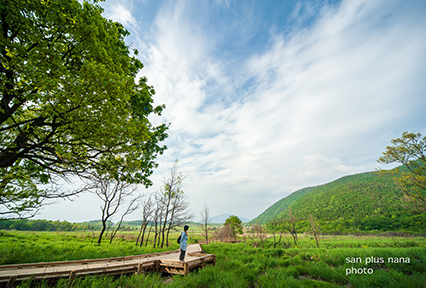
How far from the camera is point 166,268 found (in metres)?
7.91

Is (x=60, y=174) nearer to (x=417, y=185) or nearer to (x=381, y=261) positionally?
(x=381, y=261)

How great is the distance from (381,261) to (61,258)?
18.4 meters

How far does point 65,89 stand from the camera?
4578 mm

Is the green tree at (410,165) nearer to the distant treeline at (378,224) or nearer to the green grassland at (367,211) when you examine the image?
the green grassland at (367,211)

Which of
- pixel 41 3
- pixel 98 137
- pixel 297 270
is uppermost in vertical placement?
pixel 41 3

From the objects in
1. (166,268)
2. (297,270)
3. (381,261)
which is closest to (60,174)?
(166,268)

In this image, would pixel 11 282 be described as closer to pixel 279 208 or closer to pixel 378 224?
pixel 378 224

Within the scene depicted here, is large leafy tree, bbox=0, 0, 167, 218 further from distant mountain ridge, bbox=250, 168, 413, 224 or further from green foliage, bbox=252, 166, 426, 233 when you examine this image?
distant mountain ridge, bbox=250, 168, 413, 224

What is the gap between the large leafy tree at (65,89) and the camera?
423 cm

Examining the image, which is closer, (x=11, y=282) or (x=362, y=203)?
(x=11, y=282)

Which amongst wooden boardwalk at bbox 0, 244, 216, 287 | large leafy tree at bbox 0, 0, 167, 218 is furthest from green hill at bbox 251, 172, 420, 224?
large leafy tree at bbox 0, 0, 167, 218

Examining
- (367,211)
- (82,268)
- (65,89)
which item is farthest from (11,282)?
(367,211)

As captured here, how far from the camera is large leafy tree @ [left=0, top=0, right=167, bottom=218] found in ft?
13.9

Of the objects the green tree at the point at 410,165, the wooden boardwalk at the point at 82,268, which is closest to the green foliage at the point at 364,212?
the green tree at the point at 410,165
